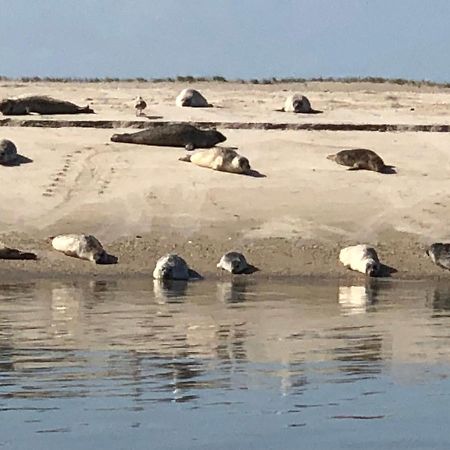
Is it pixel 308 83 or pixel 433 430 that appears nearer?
pixel 433 430

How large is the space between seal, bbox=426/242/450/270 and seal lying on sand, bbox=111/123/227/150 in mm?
4505

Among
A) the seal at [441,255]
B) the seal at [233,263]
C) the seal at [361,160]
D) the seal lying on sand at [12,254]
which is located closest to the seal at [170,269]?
the seal at [233,263]

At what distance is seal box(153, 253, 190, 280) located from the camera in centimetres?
1359

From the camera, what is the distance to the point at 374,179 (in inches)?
663

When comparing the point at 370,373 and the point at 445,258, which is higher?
the point at 445,258

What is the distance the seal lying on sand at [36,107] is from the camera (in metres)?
20.3

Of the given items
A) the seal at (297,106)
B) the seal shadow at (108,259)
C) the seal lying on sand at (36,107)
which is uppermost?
the seal at (297,106)

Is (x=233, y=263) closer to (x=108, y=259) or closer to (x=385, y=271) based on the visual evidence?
(x=108, y=259)

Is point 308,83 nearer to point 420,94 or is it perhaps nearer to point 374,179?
point 420,94

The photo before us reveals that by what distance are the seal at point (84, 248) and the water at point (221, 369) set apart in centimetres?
124

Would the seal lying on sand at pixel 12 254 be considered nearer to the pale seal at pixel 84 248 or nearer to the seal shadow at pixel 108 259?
the pale seal at pixel 84 248

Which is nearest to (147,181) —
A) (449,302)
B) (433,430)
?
(449,302)

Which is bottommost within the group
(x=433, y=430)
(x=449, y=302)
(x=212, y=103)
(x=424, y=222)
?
(x=433, y=430)

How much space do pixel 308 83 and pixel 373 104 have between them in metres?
7.05
